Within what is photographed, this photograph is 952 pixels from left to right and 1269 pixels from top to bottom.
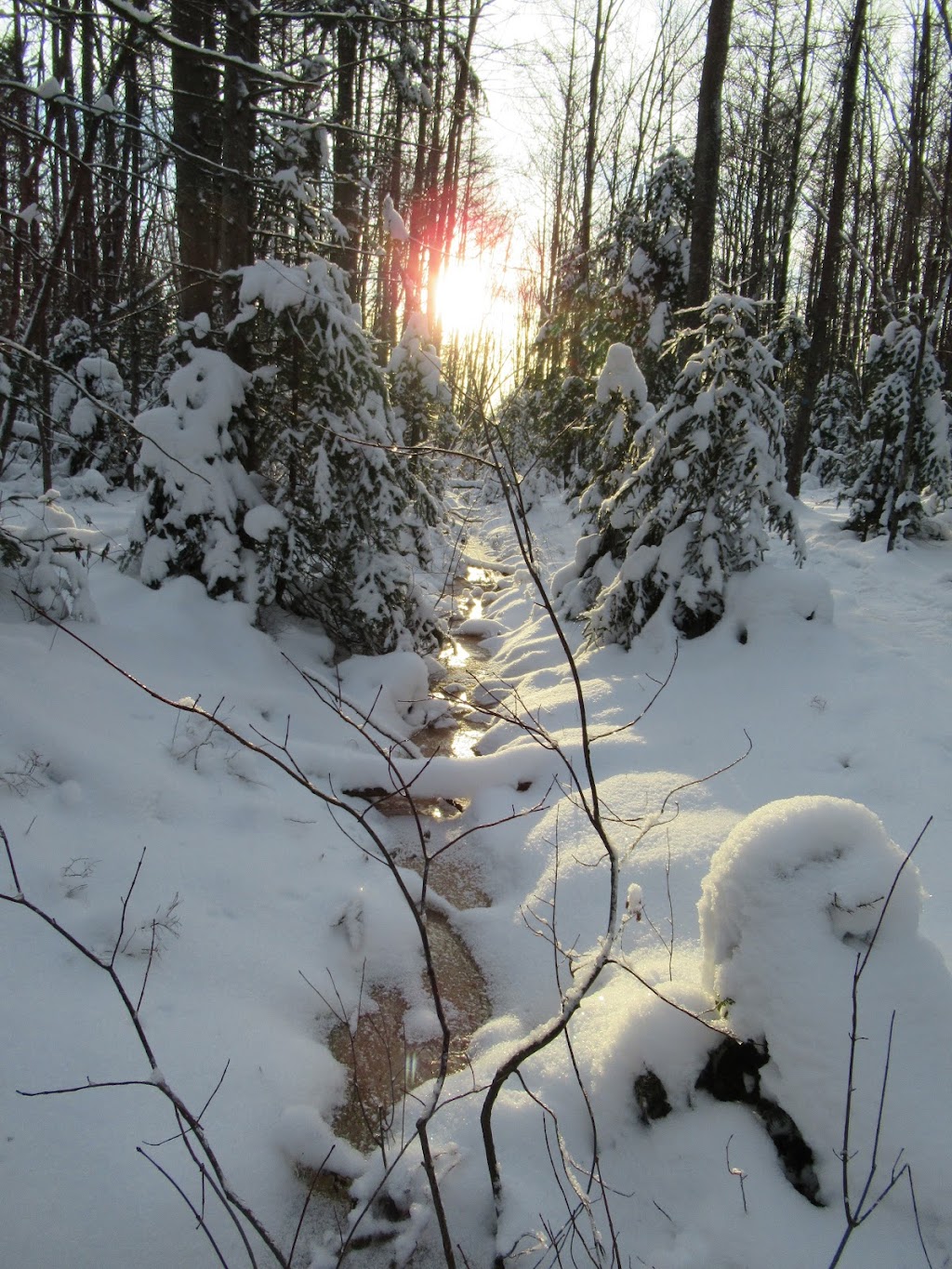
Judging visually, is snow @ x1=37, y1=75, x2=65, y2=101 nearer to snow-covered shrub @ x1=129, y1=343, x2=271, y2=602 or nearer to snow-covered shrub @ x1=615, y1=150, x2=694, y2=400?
snow-covered shrub @ x1=129, y1=343, x2=271, y2=602

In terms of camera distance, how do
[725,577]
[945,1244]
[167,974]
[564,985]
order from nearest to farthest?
[945,1244] < [167,974] < [564,985] < [725,577]

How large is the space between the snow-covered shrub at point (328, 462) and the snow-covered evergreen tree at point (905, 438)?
6.83m

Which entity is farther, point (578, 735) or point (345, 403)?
point (345, 403)

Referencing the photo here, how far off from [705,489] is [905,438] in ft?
18.8

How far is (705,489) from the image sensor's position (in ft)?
18.7

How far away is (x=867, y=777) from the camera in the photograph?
3988 mm

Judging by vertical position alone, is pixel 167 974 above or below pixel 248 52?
below

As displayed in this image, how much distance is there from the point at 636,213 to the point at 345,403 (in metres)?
5.36

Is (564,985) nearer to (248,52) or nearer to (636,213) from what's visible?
(248,52)

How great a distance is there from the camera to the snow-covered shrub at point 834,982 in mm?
1763

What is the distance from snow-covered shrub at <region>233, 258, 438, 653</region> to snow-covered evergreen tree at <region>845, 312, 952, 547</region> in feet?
22.4

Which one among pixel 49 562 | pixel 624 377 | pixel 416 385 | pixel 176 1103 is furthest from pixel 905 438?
pixel 176 1103

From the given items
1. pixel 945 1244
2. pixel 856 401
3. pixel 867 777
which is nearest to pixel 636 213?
pixel 867 777

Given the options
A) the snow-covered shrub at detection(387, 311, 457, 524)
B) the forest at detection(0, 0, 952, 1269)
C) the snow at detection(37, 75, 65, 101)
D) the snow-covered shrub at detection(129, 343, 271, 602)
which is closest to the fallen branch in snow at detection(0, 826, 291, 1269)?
the forest at detection(0, 0, 952, 1269)
